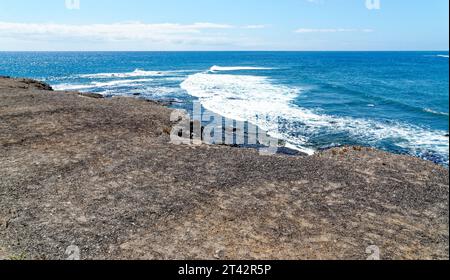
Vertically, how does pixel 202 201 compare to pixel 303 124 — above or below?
below

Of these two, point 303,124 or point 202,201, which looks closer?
point 202,201

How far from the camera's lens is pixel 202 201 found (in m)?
14.6

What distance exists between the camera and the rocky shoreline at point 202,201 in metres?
11.7

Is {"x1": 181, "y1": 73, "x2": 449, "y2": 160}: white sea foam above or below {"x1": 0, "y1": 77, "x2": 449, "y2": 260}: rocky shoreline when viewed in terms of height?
above

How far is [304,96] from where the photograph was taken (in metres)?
56.9

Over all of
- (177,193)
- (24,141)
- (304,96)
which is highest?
(304,96)

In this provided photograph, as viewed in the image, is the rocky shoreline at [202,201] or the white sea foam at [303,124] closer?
the rocky shoreline at [202,201]

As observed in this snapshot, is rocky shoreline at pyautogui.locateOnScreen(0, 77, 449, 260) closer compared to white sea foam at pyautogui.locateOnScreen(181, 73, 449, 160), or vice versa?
rocky shoreline at pyautogui.locateOnScreen(0, 77, 449, 260)

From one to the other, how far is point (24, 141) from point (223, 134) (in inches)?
608

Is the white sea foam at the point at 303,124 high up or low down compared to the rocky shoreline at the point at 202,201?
up

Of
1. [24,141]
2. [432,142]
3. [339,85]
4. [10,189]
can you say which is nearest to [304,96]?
[339,85]

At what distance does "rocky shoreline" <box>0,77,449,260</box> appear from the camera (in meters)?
11.7

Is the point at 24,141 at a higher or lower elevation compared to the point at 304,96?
lower
